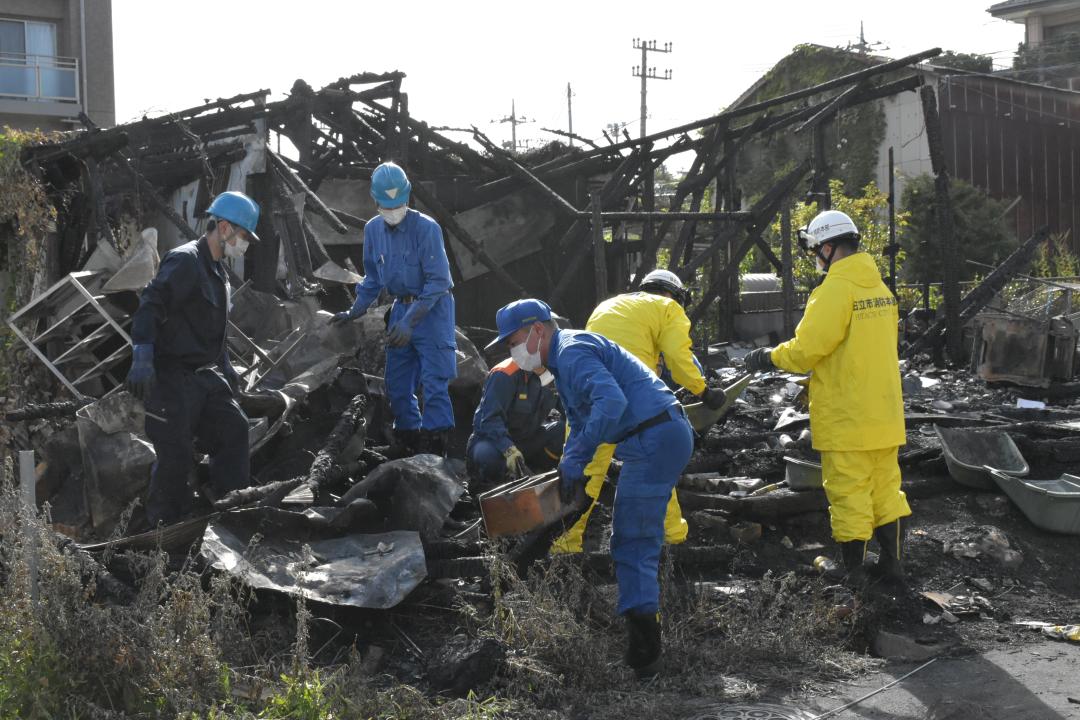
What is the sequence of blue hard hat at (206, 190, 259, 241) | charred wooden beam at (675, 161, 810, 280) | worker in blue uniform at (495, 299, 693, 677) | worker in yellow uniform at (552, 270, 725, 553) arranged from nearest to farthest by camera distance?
worker in blue uniform at (495, 299, 693, 677) < blue hard hat at (206, 190, 259, 241) < worker in yellow uniform at (552, 270, 725, 553) < charred wooden beam at (675, 161, 810, 280)

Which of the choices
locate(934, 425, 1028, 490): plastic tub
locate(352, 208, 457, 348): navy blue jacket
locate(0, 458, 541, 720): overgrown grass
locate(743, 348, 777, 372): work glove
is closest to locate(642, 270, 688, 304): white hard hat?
locate(743, 348, 777, 372): work glove

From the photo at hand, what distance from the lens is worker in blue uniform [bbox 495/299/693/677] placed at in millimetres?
4168

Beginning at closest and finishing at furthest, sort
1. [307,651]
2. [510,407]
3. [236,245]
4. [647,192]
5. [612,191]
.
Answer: [307,651] < [236,245] < [510,407] < [612,191] < [647,192]

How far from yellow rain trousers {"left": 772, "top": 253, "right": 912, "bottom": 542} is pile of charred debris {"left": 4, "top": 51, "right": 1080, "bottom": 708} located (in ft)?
1.69

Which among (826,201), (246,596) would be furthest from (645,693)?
(826,201)

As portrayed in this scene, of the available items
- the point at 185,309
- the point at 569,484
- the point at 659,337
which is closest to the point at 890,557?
the point at 659,337

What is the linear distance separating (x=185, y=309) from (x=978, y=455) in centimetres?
502

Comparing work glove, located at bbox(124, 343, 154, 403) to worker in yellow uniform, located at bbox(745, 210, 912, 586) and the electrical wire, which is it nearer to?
worker in yellow uniform, located at bbox(745, 210, 912, 586)

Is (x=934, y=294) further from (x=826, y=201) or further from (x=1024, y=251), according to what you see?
(x=826, y=201)

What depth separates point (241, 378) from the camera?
7152 millimetres

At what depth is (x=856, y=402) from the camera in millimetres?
5273

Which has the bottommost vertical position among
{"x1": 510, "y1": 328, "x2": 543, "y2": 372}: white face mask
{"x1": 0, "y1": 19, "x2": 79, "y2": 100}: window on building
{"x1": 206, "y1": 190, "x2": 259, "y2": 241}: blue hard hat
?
{"x1": 510, "y1": 328, "x2": 543, "y2": 372}: white face mask

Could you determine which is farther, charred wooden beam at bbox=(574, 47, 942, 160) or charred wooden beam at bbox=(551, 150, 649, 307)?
charred wooden beam at bbox=(551, 150, 649, 307)

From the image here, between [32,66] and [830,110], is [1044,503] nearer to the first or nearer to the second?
[830,110]
